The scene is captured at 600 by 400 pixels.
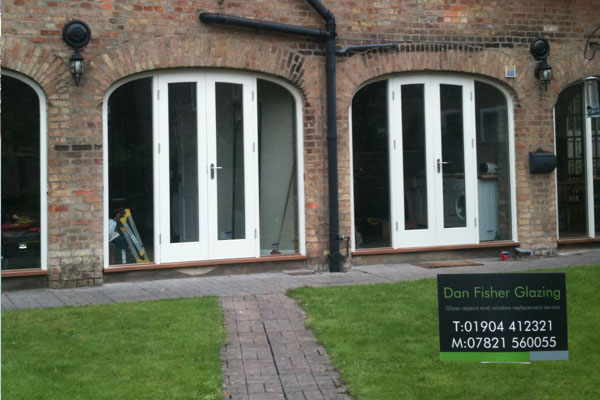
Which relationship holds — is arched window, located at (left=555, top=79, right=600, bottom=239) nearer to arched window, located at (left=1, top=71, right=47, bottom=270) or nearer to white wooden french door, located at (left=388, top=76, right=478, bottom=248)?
white wooden french door, located at (left=388, top=76, right=478, bottom=248)

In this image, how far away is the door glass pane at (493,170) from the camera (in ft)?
38.3

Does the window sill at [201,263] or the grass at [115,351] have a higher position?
the window sill at [201,263]

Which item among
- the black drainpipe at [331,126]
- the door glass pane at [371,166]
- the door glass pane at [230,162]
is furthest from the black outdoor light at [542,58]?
the door glass pane at [230,162]

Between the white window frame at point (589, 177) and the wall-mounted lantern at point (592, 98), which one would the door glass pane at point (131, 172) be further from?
the white window frame at point (589, 177)

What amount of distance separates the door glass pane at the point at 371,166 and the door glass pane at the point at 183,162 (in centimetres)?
237

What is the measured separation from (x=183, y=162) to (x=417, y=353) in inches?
206

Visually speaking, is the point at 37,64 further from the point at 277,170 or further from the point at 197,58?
the point at 277,170

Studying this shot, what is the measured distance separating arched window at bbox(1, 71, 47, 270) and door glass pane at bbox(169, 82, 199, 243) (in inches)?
64.7

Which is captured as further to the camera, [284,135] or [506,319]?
[284,135]

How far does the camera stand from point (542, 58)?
1159 centimetres

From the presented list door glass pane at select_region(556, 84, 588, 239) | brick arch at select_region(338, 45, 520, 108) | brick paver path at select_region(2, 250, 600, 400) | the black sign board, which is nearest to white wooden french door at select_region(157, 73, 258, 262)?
brick paver path at select_region(2, 250, 600, 400)

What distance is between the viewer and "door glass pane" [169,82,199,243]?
10031 mm

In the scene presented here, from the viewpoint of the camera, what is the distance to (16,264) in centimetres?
935

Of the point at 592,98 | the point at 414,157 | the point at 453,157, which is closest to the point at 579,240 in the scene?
the point at 592,98
